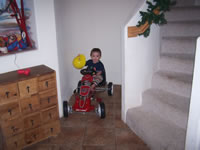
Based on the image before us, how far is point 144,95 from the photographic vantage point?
10.6 ft

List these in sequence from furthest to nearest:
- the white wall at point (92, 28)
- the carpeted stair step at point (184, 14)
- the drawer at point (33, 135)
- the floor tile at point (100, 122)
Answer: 1. the white wall at point (92, 28)
2. the carpeted stair step at point (184, 14)
3. the floor tile at point (100, 122)
4. the drawer at point (33, 135)

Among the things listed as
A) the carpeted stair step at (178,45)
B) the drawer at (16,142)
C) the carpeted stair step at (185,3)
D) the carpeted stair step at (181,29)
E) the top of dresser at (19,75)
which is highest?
the carpeted stair step at (185,3)

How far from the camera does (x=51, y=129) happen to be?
9.67 ft

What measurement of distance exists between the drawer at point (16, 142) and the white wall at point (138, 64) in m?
1.43

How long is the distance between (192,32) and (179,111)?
126 cm

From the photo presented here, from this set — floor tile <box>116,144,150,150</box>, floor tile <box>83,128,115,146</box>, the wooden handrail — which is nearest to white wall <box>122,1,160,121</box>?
the wooden handrail

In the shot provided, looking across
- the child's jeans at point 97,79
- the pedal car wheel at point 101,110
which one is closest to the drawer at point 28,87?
the pedal car wheel at point 101,110

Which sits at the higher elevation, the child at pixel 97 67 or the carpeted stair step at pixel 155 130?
the child at pixel 97 67

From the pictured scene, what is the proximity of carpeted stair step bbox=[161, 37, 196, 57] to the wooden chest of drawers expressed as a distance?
1704 mm

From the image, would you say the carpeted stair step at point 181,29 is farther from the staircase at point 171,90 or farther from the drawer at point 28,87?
the drawer at point 28,87

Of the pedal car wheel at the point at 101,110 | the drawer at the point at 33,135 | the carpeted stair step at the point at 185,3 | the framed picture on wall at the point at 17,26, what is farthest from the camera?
the carpeted stair step at the point at 185,3

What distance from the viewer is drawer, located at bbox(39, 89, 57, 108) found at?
2.73 metres

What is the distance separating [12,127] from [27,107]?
0.90 ft

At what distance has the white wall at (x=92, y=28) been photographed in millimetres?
4070
